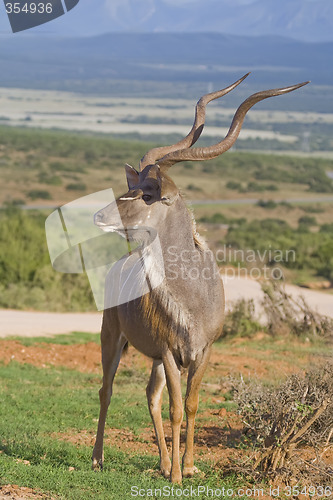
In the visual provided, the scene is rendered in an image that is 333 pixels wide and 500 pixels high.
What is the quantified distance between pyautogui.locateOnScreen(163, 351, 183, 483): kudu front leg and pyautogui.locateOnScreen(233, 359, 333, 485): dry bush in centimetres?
69

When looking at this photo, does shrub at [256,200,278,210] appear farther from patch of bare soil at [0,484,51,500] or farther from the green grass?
patch of bare soil at [0,484,51,500]

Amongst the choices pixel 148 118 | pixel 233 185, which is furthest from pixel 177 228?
pixel 148 118

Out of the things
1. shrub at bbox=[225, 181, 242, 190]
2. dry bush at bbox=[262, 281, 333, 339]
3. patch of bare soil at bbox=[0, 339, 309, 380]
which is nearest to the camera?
patch of bare soil at bbox=[0, 339, 309, 380]

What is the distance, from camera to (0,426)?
31.1ft

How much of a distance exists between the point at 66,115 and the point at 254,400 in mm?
162654

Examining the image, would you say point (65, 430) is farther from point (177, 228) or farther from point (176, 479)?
point (177, 228)

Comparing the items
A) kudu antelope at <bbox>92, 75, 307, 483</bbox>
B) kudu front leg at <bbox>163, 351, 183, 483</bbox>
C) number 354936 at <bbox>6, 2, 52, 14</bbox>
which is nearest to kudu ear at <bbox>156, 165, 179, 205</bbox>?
kudu antelope at <bbox>92, 75, 307, 483</bbox>

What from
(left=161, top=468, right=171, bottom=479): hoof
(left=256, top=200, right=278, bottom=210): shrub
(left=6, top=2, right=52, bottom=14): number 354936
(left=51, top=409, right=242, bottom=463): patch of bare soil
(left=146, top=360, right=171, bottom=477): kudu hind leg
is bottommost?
(left=256, top=200, right=278, bottom=210): shrub

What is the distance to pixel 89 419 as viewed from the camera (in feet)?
33.9

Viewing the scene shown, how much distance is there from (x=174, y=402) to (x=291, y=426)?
4.21 feet

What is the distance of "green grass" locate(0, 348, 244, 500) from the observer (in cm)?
729

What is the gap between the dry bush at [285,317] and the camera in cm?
1658

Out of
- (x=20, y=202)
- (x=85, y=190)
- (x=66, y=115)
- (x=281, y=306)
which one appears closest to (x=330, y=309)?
(x=281, y=306)

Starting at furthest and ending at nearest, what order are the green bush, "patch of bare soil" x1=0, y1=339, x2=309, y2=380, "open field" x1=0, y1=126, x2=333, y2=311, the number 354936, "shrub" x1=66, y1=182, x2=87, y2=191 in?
"shrub" x1=66, y1=182, x2=87, y2=191, the number 354936, "open field" x1=0, y1=126, x2=333, y2=311, the green bush, "patch of bare soil" x1=0, y1=339, x2=309, y2=380
